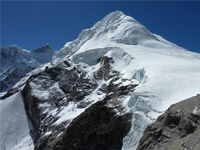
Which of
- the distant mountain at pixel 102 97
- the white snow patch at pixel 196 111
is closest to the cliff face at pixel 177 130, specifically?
Answer: the white snow patch at pixel 196 111

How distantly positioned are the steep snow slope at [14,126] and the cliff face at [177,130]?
61.2ft

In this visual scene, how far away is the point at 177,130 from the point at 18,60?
530 feet

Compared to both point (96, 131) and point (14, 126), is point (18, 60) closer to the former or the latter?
point (14, 126)

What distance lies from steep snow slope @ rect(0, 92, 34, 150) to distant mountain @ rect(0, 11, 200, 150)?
15cm

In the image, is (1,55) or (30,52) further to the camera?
(30,52)

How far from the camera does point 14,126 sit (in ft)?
93.1

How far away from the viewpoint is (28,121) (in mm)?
29719

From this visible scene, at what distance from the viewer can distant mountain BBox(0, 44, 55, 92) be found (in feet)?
425

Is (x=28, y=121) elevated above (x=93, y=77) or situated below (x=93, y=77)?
below

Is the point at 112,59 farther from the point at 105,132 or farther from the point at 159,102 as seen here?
the point at 159,102

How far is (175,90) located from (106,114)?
688 cm

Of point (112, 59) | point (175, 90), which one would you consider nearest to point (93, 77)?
point (112, 59)

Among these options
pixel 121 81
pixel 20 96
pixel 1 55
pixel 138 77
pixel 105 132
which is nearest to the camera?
pixel 105 132

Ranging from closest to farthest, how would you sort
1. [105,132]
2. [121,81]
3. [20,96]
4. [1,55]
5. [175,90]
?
1. [175,90]
2. [105,132]
3. [121,81]
4. [20,96]
5. [1,55]
